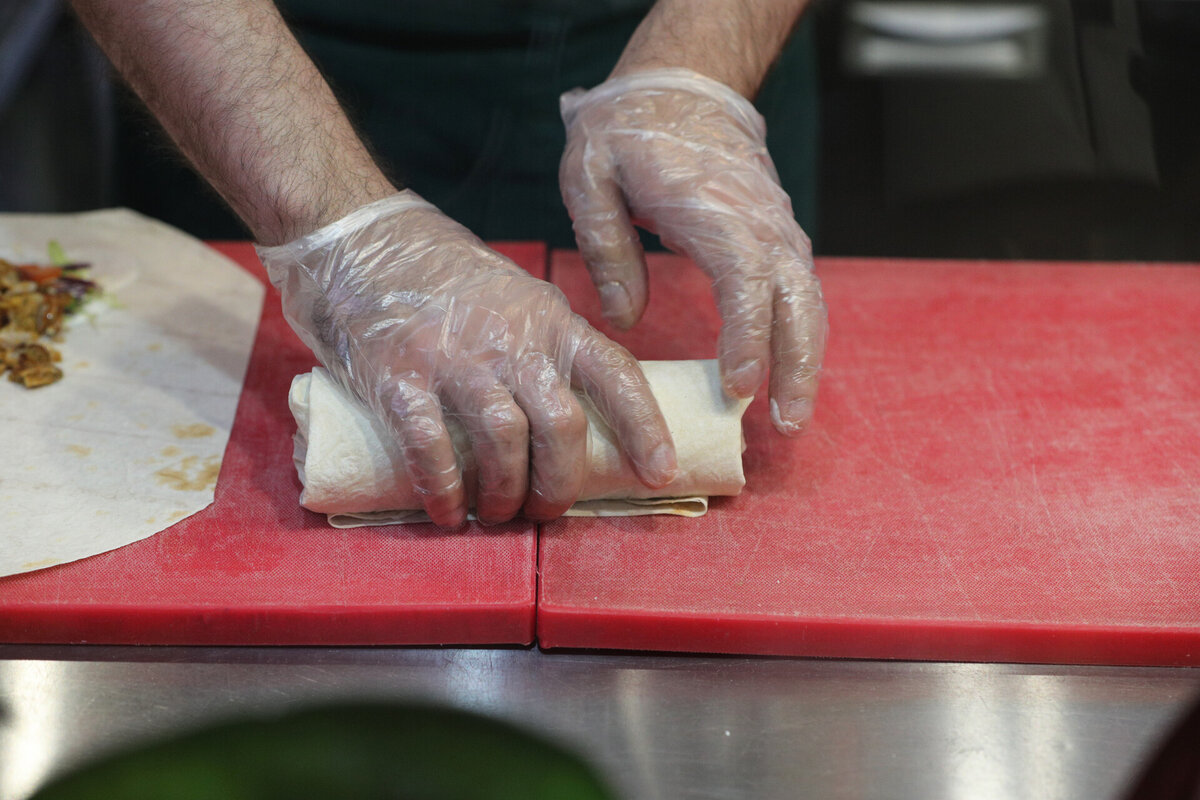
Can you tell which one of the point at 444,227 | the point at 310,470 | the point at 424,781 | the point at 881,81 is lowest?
the point at 881,81

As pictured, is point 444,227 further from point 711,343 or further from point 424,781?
point 424,781

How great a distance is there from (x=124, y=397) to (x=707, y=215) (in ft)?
3.14

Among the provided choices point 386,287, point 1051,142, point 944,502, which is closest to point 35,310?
point 386,287

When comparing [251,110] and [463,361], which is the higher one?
[251,110]

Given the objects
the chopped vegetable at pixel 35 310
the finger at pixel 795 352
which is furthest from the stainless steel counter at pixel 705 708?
the chopped vegetable at pixel 35 310

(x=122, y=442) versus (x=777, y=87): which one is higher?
(x=777, y=87)

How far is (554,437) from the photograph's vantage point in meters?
1.27

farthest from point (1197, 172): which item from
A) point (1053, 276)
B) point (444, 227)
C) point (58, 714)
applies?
point (58, 714)

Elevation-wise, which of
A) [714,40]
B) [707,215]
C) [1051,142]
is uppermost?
[714,40]

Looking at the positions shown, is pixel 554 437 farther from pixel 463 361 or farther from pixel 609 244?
pixel 609 244

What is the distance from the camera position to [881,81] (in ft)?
12.2

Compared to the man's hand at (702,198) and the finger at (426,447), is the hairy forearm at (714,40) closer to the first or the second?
the man's hand at (702,198)

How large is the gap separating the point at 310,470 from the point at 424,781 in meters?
0.86

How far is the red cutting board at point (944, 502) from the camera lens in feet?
4.05
